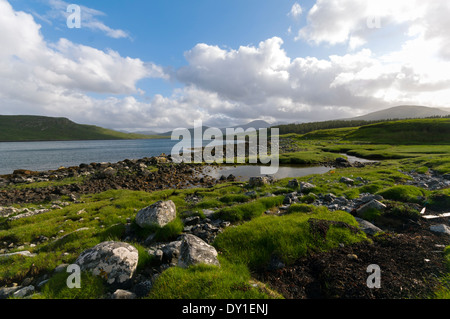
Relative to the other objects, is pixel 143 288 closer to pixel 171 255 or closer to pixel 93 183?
pixel 171 255

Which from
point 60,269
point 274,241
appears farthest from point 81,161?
point 274,241

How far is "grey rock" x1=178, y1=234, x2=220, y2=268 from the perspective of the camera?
245 inches

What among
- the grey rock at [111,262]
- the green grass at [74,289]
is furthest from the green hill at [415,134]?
the green grass at [74,289]

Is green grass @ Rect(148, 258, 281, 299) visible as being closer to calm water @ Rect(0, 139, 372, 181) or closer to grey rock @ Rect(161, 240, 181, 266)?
grey rock @ Rect(161, 240, 181, 266)

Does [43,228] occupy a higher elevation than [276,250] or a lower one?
lower

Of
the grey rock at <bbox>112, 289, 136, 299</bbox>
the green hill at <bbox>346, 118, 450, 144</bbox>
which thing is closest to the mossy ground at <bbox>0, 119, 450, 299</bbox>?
the grey rock at <bbox>112, 289, 136, 299</bbox>

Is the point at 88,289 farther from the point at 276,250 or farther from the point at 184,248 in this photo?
the point at 276,250

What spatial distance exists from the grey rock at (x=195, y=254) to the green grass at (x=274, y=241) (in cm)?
85

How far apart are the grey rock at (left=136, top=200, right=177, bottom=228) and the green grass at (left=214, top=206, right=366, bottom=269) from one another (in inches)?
128

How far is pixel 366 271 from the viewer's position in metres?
6.02
